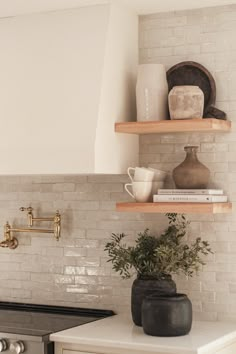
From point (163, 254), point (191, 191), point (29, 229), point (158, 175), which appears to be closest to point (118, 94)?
point (158, 175)

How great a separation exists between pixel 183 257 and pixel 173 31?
120 cm

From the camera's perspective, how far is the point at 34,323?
13.2ft

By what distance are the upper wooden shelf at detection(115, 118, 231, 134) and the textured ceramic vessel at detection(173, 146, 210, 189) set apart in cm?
12

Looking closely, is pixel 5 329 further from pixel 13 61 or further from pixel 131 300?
pixel 13 61

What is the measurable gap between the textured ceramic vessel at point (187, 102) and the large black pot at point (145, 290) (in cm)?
82

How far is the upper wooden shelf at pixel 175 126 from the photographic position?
150 inches

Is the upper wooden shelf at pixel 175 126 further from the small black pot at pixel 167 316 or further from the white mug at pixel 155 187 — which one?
the small black pot at pixel 167 316

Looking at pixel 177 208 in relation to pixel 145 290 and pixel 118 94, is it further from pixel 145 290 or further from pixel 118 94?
pixel 118 94

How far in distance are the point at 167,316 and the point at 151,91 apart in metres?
1.15

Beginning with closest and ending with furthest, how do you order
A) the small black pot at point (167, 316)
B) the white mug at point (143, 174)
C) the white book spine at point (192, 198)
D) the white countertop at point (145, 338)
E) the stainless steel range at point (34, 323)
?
the white countertop at point (145, 338), the small black pot at point (167, 316), the stainless steel range at point (34, 323), the white book spine at point (192, 198), the white mug at point (143, 174)

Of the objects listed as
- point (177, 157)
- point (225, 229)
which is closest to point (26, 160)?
point (177, 157)

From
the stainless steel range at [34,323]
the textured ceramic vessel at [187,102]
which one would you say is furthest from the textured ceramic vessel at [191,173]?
the stainless steel range at [34,323]

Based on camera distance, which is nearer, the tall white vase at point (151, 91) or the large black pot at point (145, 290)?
the large black pot at point (145, 290)

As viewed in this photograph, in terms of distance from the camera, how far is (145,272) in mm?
3945
